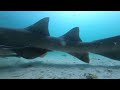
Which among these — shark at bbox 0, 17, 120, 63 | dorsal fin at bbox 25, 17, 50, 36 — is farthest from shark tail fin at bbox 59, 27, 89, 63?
dorsal fin at bbox 25, 17, 50, 36

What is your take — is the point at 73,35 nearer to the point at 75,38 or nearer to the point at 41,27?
the point at 75,38

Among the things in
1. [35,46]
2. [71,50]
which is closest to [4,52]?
[35,46]

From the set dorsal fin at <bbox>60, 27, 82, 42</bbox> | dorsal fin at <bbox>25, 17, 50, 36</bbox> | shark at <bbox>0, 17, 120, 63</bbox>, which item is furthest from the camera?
dorsal fin at <bbox>25, 17, 50, 36</bbox>

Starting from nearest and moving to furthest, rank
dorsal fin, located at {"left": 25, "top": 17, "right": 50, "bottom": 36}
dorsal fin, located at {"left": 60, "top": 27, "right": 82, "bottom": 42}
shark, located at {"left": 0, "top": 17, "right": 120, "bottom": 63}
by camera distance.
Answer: shark, located at {"left": 0, "top": 17, "right": 120, "bottom": 63}
dorsal fin, located at {"left": 60, "top": 27, "right": 82, "bottom": 42}
dorsal fin, located at {"left": 25, "top": 17, "right": 50, "bottom": 36}

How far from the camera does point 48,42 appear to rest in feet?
18.6

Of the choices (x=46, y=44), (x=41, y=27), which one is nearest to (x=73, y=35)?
(x=46, y=44)

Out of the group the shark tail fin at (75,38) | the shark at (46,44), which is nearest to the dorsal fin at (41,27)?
the shark at (46,44)

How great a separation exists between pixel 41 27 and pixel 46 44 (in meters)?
0.49

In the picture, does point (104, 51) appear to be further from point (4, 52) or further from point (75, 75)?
point (4, 52)

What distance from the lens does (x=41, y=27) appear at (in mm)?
5754

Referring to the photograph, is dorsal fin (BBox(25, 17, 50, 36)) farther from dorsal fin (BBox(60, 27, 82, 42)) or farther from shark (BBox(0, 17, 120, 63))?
dorsal fin (BBox(60, 27, 82, 42))

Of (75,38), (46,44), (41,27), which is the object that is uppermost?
(41,27)

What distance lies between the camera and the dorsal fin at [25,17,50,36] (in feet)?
18.8
